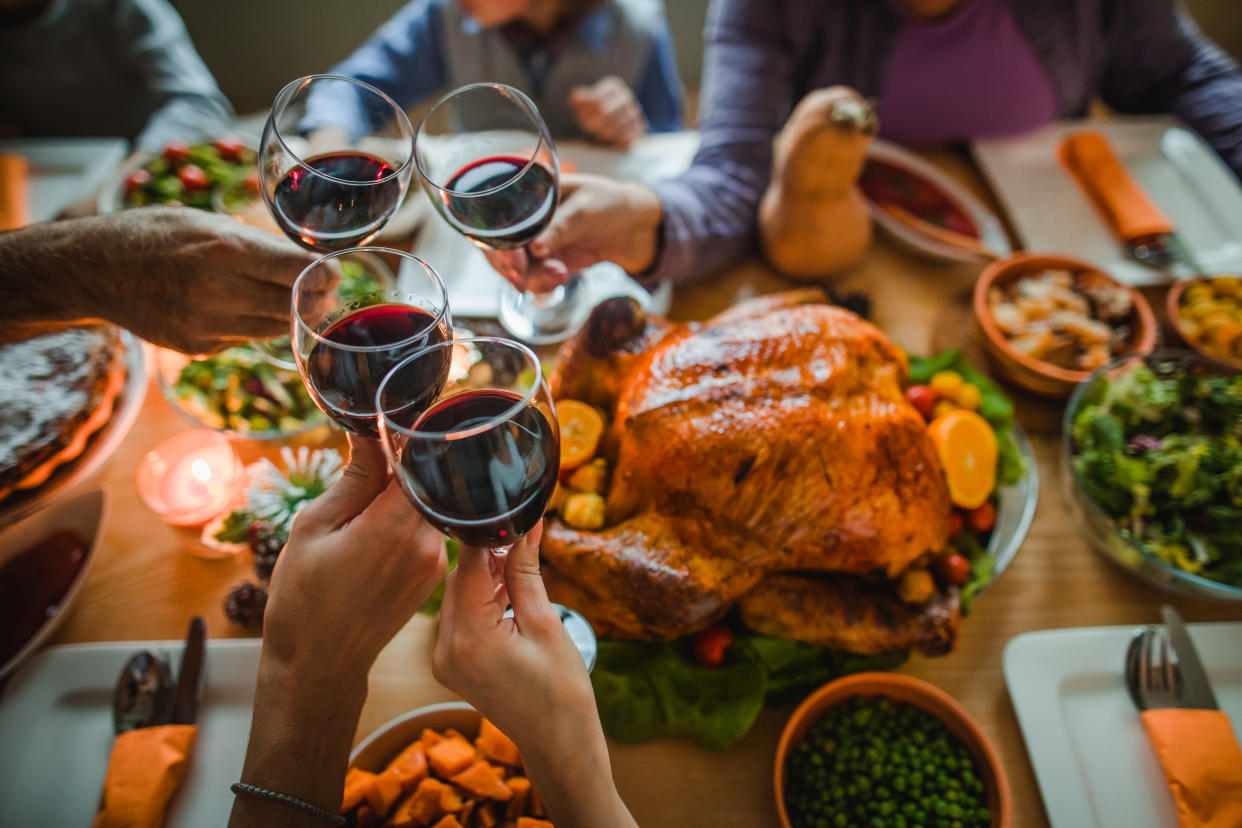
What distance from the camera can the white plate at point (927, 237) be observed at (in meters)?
1.45

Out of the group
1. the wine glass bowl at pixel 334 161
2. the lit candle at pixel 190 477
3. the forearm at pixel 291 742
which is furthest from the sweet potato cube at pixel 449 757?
the wine glass bowl at pixel 334 161

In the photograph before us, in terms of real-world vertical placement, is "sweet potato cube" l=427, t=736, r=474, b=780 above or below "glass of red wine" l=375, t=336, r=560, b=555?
below

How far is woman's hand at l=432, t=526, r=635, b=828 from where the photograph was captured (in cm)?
67

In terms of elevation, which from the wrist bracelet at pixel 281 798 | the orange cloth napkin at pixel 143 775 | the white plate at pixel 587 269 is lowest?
the orange cloth napkin at pixel 143 775

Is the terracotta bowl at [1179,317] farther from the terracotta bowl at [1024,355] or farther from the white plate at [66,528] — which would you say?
the white plate at [66,528]

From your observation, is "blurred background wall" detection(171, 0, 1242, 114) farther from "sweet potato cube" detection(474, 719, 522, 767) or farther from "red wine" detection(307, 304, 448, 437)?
"sweet potato cube" detection(474, 719, 522, 767)

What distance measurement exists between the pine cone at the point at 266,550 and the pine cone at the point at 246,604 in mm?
27

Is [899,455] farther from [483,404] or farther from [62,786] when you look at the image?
[62,786]

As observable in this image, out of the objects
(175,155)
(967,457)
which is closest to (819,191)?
(967,457)

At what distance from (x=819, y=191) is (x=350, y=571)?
42.2 inches

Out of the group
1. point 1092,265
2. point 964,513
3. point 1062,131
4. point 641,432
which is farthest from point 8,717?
point 1062,131

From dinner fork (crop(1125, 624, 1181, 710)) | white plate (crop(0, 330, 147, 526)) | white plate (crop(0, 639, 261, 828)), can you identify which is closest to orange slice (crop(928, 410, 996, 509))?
dinner fork (crop(1125, 624, 1181, 710))

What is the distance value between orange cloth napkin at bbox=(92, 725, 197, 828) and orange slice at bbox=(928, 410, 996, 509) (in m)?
1.20

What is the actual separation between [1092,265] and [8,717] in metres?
2.01
